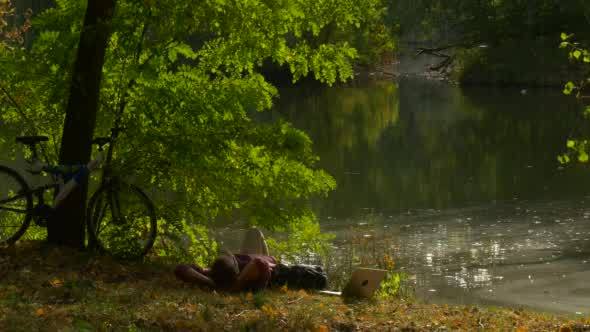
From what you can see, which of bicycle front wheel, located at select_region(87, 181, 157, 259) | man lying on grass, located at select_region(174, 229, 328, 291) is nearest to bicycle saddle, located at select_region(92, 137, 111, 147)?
bicycle front wheel, located at select_region(87, 181, 157, 259)

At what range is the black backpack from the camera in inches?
410

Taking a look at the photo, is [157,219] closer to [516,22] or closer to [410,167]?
[410,167]

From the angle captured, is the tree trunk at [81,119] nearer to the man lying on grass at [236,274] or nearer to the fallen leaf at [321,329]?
the man lying on grass at [236,274]

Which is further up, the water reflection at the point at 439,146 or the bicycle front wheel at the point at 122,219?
the bicycle front wheel at the point at 122,219

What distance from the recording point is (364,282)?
33.3ft

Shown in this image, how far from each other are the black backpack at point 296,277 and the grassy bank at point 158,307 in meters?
0.35

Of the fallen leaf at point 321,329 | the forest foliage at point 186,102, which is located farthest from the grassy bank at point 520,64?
the fallen leaf at point 321,329

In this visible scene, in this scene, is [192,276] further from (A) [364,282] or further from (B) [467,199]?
(B) [467,199]

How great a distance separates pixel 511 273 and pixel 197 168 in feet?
23.7

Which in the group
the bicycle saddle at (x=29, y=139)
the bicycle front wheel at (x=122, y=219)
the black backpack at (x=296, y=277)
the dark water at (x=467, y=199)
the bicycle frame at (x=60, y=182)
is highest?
the bicycle saddle at (x=29, y=139)

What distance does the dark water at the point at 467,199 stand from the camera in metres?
16.0

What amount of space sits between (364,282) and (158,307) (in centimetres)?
239

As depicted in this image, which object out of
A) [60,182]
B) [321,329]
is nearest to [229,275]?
[321,329]

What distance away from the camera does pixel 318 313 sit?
29.0 ft
